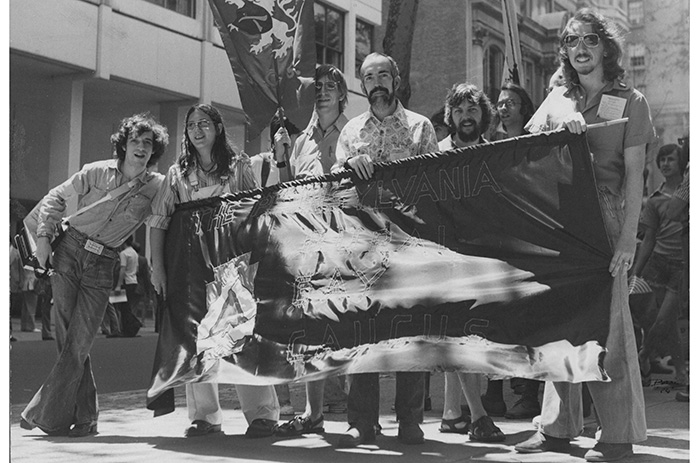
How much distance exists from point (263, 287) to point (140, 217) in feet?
3.44

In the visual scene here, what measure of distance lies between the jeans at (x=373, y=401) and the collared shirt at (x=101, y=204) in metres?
1.84

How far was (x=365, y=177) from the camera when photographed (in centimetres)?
512

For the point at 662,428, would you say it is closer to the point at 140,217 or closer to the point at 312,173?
the point at 312,173

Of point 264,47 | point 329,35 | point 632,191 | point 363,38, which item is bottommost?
point 632,191

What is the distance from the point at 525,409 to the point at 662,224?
5.49 feet

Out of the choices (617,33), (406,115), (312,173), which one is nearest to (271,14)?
(312,173)

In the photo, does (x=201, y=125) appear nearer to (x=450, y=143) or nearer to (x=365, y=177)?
(x=365, y=177)

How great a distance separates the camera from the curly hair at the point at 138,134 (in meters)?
5.80

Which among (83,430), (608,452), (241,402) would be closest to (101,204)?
(83,430)

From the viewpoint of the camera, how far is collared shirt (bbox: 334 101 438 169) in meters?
5.23

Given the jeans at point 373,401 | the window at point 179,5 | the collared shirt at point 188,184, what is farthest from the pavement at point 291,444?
the window at point 179,5

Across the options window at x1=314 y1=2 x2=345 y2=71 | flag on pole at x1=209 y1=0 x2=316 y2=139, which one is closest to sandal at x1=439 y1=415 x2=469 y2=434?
flag on pole at x1=209 y1=0 x2=316 y2=139

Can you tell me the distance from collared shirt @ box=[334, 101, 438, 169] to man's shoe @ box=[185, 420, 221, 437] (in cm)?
179

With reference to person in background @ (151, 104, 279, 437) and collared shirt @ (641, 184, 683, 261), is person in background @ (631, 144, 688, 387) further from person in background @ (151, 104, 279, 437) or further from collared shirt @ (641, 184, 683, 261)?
person in background @ (151, 104, 279, 437)
